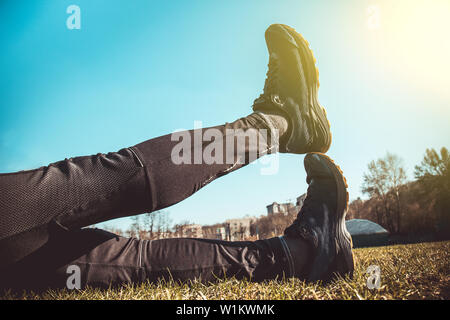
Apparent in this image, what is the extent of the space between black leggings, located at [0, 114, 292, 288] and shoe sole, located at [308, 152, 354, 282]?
0.59 feet

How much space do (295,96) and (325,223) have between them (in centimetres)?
99

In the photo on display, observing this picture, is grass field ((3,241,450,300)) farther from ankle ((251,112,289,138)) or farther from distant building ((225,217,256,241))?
distant building ((225,217,256,241))

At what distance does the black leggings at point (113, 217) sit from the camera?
2.59 feet

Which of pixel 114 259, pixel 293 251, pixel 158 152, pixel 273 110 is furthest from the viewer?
pixel 273 110

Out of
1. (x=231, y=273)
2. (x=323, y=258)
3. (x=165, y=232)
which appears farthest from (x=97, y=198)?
(x=165, y=232)

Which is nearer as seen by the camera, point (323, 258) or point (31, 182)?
point (31, 182)

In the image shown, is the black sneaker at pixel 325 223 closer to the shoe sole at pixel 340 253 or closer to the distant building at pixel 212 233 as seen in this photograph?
the shoe sole at pixel 340 253

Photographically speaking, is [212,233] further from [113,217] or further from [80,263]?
[113,217]

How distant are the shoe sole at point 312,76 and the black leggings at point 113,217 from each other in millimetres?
750

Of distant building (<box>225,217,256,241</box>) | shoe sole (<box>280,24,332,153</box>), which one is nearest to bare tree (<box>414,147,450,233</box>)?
distant building (<box>225,217,256,241</box>)

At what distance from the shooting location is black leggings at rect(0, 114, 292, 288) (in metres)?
0.79
